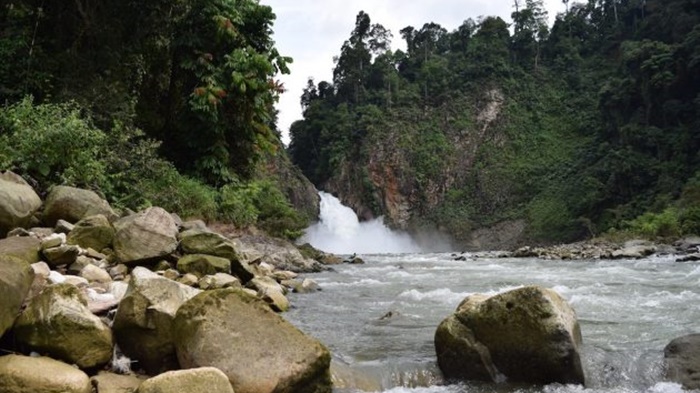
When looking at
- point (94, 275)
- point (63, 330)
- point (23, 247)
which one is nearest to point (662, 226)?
point (94, 275)

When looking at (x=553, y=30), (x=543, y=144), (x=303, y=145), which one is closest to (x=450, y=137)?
(x=543, y=144)

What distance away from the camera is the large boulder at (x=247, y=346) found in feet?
13.8

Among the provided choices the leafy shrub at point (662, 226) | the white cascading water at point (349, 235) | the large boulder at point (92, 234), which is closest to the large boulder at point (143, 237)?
the large boulder at point (92, 234)

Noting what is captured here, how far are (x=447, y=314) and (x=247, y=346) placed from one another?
4589 millimetres

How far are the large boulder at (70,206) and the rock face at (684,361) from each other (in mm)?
7101

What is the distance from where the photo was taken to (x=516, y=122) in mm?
61219

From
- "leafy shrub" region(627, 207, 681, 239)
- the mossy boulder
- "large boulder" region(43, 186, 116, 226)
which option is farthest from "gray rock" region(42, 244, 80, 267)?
"leafy shrub" region(627, 207, 681, 239)

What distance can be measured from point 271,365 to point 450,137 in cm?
5835

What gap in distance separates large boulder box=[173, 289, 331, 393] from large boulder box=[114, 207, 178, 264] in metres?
2.87

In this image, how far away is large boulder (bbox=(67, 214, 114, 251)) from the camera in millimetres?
6887

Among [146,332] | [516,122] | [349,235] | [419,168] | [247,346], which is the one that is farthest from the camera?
[516,122]

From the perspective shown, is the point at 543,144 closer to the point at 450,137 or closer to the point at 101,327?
the point at 450,137

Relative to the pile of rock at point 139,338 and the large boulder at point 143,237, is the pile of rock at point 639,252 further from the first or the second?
the pile of rock at point 139,338

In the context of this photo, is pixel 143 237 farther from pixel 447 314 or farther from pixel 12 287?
pixel 447 314
